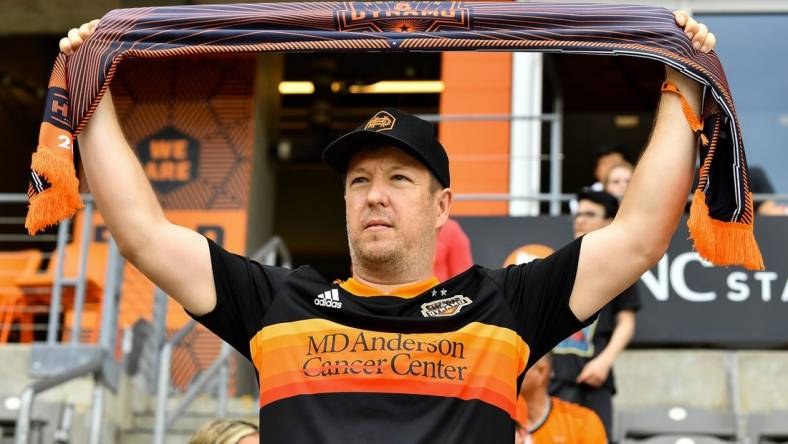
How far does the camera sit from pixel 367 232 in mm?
3197

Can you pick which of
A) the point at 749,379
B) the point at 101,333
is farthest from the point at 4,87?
the point at 749,379

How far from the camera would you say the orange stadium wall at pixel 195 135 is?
11.5m

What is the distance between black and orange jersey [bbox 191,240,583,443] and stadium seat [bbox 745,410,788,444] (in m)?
4.27

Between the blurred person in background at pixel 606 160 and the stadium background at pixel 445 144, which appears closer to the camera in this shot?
the blurred person in background at pixel 606 160

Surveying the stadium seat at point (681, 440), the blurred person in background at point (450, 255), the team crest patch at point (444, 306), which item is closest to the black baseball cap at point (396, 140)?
the team crest patch at point (444, 306)

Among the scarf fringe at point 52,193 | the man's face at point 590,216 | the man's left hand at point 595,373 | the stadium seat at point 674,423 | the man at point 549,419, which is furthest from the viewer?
the stadium seat at point 674,423

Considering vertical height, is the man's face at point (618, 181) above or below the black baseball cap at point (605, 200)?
above

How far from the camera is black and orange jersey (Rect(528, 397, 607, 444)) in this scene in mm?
5609

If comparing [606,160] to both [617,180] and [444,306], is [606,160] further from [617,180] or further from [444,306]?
[444,306]

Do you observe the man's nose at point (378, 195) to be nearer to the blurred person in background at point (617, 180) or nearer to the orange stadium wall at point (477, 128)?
the blurred person in background at point (617, 180)

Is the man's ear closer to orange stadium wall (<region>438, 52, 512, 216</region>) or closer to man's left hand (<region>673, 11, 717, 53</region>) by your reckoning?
man's left hand (<region>673, 11, 717, 53</region>)

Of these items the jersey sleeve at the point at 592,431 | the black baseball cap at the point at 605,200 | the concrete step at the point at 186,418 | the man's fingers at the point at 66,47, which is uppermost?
the black baseball cap at the point at 605,200

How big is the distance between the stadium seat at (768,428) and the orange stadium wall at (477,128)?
3.36m

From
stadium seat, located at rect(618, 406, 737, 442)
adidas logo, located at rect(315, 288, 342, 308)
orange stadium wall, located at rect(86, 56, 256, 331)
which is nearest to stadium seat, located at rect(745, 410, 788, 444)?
stadium seat, located at rect(618, 406, 737, 442)
